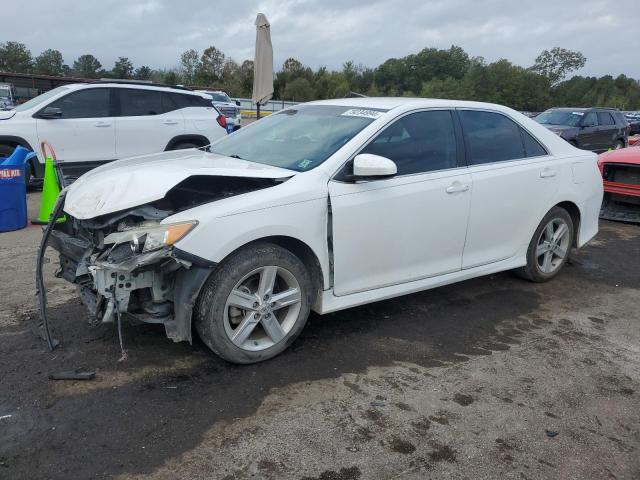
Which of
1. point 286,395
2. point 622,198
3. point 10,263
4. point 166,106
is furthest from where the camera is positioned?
point 166,106

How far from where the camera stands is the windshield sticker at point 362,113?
13.3 feet

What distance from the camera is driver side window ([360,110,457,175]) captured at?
3.99 metres

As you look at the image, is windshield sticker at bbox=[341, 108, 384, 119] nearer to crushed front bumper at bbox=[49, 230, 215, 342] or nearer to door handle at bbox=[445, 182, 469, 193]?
door handle at bbox=[445, 182, 469, 193]

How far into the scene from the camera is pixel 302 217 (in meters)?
3.49

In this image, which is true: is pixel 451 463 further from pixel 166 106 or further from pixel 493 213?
pixel 166 106

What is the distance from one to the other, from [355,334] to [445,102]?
204cm

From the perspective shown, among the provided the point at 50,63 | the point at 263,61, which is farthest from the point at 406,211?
the point at 50,63

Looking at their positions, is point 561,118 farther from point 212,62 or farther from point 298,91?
point 212,62

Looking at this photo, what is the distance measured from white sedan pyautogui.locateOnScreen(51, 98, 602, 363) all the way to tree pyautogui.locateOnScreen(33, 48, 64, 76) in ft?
266

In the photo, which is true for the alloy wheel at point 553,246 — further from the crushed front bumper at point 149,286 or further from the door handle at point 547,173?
the crushed front bumper at point 149,286

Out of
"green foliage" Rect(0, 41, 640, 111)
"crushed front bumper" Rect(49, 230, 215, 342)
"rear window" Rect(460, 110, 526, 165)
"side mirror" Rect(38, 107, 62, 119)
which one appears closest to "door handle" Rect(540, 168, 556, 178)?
"rear window" Rect(460, 110, 526, 165)

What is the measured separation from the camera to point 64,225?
12.6 ft

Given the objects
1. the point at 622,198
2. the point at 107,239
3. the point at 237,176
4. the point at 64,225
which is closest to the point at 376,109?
the point at 237,176

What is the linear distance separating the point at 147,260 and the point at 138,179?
0.68m
